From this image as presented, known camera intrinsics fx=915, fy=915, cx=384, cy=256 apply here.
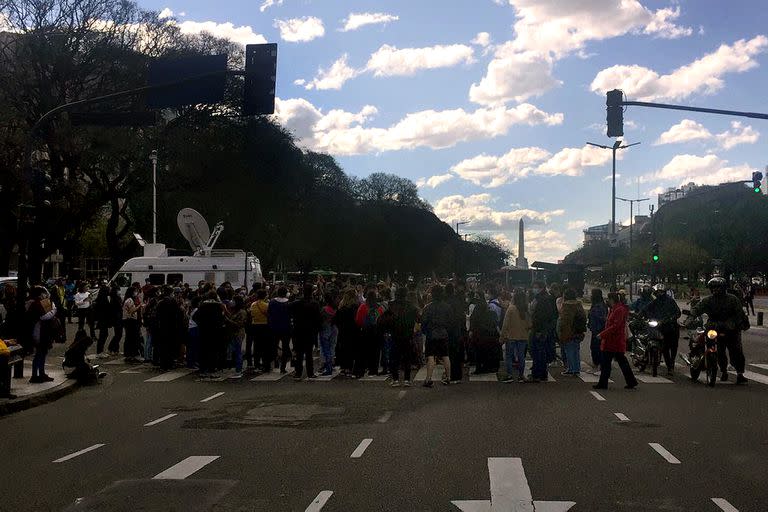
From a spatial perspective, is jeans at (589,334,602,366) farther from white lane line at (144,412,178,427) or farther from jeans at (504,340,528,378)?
white lane line at (144,412,178,427)

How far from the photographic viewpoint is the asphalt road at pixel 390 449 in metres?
7.33

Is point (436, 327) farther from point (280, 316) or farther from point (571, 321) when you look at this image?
point (280, 316)

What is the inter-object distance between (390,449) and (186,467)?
7.01 feet

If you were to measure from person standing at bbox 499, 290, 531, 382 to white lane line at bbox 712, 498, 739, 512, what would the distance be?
30.2 feet

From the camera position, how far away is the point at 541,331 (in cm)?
1675

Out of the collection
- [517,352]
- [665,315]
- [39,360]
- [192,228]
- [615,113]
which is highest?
[615,113]

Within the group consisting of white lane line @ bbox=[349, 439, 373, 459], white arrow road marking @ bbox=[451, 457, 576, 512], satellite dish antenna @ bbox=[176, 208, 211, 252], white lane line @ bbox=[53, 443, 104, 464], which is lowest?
white lane line @ bbox=[53, 443, 104, 464]

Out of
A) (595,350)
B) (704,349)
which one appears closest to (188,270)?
(595,350)

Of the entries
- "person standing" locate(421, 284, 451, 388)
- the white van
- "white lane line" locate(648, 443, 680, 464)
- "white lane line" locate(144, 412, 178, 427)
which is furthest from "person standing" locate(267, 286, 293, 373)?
the white van

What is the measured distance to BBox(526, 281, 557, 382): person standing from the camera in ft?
55.0

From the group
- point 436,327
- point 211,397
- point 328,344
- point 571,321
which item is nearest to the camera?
point 211,397

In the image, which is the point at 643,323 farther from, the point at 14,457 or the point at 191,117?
the point at 191,117

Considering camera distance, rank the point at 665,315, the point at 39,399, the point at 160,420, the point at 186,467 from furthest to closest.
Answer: the point at 665,315, the point at 39,399, the point at 160,420, the point at 186,467

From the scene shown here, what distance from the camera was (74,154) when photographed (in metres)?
39.8
